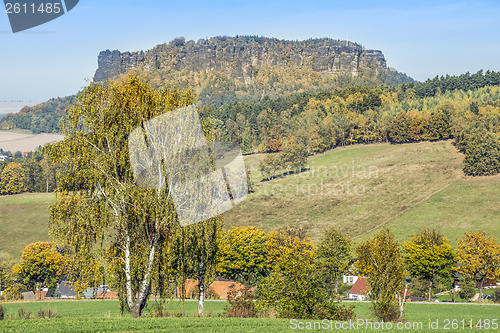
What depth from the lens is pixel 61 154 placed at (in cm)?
2522

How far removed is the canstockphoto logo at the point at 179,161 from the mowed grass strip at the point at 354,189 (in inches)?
3025

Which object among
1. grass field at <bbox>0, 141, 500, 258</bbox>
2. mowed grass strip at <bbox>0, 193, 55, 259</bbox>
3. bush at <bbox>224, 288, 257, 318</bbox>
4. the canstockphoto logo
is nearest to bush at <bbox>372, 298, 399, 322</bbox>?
bush at <bbox>224, 288, 257, 318</bbox>

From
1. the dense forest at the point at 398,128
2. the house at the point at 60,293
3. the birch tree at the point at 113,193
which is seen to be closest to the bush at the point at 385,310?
the birch tree at the point at 113,193

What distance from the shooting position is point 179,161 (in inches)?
1007

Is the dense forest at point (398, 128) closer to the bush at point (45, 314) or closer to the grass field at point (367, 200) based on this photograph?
the grass field at point (367, 200)

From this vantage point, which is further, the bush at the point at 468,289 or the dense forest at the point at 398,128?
the dense forest at the point at 398,128

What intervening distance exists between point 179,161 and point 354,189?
114 m

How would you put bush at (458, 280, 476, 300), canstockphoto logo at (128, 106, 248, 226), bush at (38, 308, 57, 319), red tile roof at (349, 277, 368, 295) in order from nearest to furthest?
1. canstockphoto logo at (128, 106, 248, 226)
2. bush at (38, 308, 57, 319)
3. bush at (458, 280, 476, 300)
4. red tile roof at (349, 277, 368, 295)

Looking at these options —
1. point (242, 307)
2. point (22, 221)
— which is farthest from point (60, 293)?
point (242, 307)

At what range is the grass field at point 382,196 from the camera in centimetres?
10631

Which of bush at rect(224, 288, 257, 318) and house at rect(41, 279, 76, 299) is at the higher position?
bush at rect(224, 288, 257, 318)

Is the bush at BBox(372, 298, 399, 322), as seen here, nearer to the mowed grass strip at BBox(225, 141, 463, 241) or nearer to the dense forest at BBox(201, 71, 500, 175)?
the mowed grass strip at BBox(225, 141, 463, 241)

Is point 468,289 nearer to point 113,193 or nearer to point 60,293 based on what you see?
point 113,193

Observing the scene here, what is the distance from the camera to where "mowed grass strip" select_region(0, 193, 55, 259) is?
10694 centimetres
